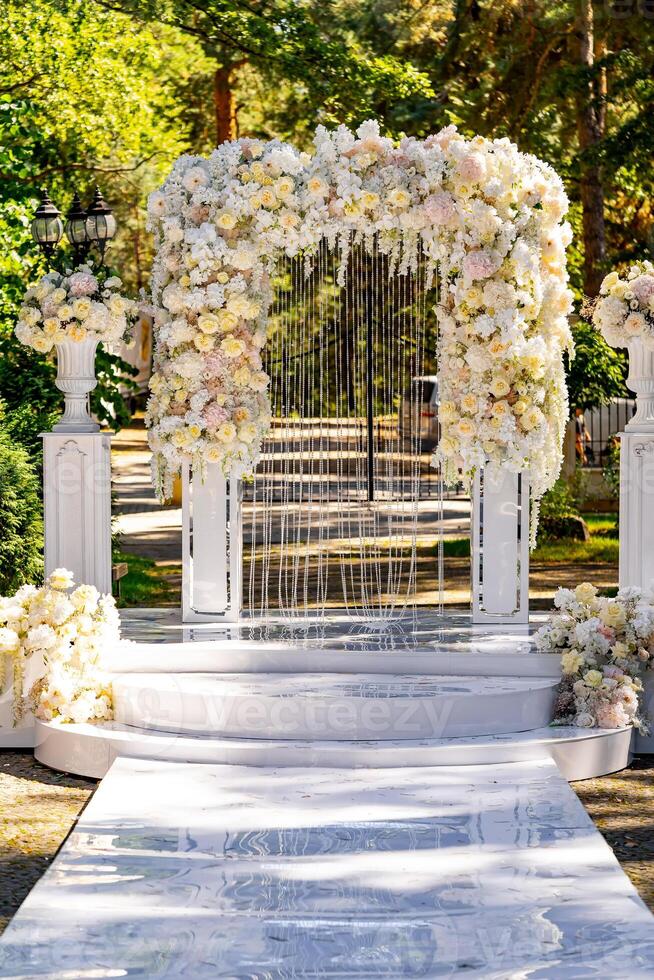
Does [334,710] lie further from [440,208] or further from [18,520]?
[18,520]

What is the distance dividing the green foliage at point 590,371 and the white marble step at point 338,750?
Answer: 8.12 meters

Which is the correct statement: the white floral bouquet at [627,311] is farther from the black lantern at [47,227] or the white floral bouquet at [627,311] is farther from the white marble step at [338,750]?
the black lantern at [47,227]

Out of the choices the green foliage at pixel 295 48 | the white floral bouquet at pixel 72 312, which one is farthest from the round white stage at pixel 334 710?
the green foliage at pixel 295 48

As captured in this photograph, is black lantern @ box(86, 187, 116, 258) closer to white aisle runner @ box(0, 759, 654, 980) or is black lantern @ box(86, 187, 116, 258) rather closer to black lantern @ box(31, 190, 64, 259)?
black lantern @ box(31, 190, 64, 259)

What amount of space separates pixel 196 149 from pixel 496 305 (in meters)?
16.4

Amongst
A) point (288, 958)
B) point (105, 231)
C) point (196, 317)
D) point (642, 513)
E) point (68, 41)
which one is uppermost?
point (68, 41)

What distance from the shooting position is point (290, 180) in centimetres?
777

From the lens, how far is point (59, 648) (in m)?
7.19

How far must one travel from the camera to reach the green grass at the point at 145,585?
37.8 feet

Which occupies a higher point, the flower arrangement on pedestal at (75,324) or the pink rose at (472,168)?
the pink rose at (472,168)

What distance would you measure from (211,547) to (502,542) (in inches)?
66.5

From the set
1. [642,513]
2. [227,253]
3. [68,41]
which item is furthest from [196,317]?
[68,41]

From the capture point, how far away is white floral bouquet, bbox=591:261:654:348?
771 cm

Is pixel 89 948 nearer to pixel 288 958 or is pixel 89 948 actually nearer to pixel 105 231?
pixel 288 958
